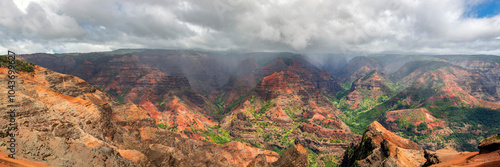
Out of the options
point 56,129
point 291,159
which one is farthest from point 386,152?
point 56,129

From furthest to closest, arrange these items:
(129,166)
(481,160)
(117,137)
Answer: (117,137), (129,166), (481,160)

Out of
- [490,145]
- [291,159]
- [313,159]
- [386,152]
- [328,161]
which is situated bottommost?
[313,159]

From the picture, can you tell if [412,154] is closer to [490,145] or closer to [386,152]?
[386,152]

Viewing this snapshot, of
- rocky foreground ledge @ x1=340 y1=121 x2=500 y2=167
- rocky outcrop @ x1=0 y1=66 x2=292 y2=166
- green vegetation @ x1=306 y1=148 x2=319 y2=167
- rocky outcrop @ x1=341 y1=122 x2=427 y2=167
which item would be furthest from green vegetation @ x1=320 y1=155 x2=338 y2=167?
rocky outcrop @ x1=0 y1=66 x2=292 y2=166

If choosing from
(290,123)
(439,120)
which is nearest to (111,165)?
(290,123)

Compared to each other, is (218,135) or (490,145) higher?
(490,145)

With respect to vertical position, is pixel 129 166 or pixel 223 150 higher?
pixel 129 166

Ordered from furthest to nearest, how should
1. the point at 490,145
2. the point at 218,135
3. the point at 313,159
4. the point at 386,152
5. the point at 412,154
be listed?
the point at 218,135
the point at 313,159
the point at 386,152
the point at 412,154
the point at 490,145

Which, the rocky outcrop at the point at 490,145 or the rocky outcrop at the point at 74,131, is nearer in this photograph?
the rocky outcrop at the point at 490,145

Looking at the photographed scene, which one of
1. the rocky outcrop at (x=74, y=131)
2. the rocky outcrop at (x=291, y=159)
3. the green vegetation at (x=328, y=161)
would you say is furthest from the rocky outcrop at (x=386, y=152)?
the green vegetation at (x=328, y=161)

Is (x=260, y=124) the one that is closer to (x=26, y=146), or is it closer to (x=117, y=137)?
(x=117, y=137)

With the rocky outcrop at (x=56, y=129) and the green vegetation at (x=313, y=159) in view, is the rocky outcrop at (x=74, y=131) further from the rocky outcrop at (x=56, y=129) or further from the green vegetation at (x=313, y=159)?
the green vegetation at (x=313, y=159)
